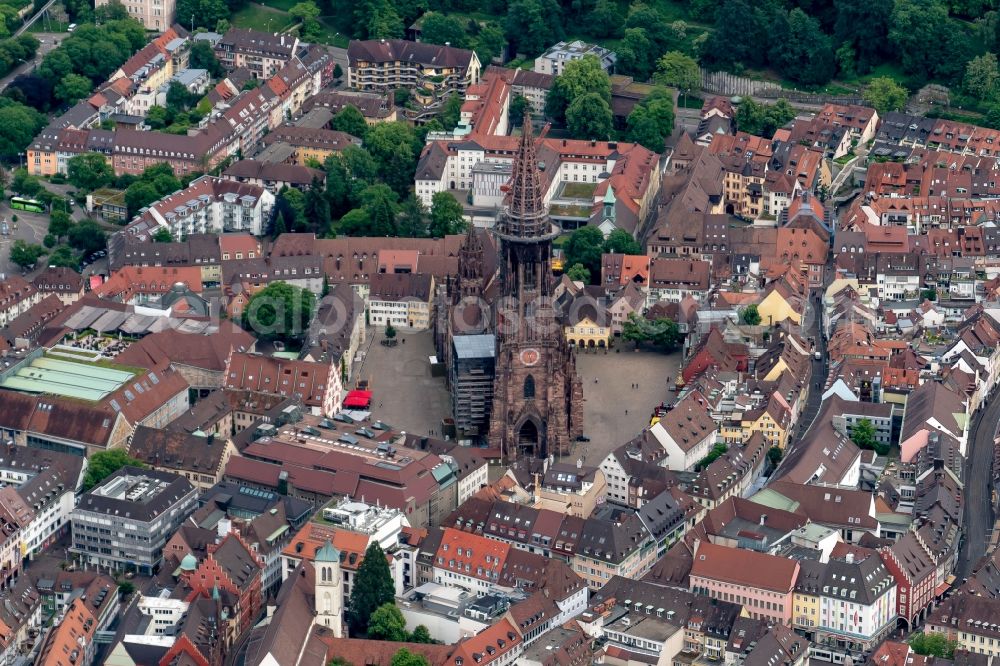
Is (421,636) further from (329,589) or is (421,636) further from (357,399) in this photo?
(357,399)

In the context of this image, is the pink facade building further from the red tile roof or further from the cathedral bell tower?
the cathedral bell tower

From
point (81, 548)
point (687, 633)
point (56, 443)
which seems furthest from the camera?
point (56, 443)

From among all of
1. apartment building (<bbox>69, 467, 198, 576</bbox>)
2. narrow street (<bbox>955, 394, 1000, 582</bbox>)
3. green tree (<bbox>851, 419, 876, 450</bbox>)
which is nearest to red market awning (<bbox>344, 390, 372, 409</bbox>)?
apartment building (<bbox>69, 467, 198, 576</bbox>)

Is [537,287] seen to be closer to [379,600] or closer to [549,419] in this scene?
[549,419]

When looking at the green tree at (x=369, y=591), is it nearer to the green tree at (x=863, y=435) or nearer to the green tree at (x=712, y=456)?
the green tree at (x=712, y=456)

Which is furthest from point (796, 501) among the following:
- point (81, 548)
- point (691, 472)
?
point (81, 548)

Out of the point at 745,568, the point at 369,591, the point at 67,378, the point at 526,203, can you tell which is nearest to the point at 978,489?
the point at 745,568

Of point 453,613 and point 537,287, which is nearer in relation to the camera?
point 453,613
